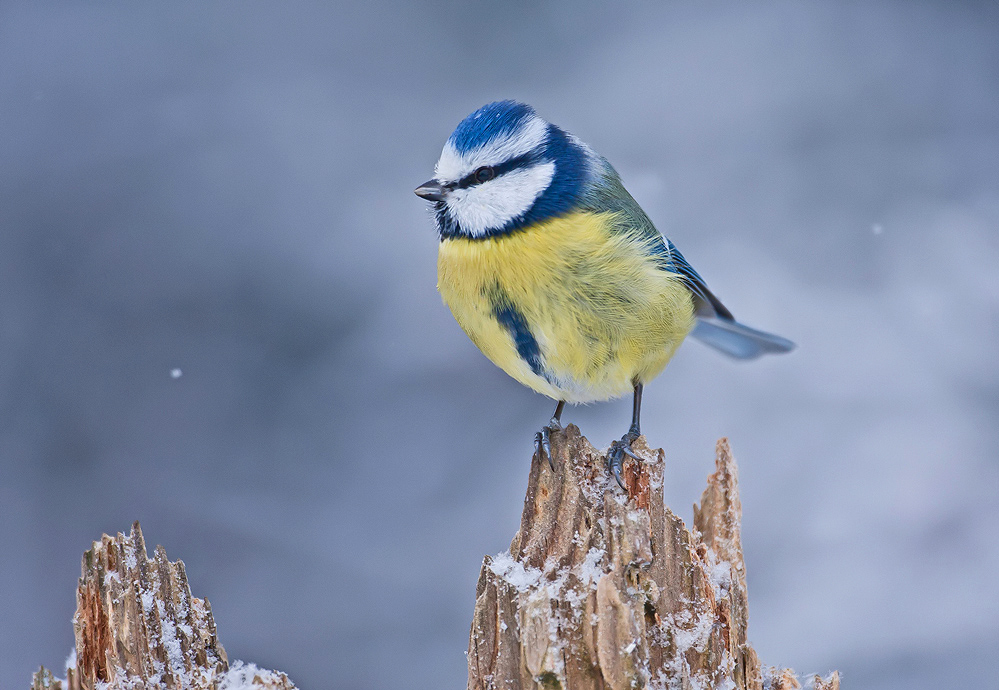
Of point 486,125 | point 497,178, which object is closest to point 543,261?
point 497,178

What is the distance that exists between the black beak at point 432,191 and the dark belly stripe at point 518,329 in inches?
10.3

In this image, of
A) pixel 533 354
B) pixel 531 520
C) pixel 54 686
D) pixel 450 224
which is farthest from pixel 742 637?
pixel 54 686

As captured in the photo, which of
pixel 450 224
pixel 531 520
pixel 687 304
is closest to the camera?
pixel 531 520

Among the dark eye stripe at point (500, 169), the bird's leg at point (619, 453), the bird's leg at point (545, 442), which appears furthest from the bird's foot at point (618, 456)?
the dark eye stripe at point (500, 169)

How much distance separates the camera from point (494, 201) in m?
1.77

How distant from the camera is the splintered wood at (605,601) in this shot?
4.85ft

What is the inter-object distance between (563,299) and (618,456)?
353mm

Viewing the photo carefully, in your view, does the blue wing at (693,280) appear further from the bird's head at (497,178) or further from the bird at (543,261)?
the bird's head at (497,178)

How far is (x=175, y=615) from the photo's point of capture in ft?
5.20

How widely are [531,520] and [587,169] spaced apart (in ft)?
2.65

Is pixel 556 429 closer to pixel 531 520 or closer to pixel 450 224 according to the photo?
pixel 531 520

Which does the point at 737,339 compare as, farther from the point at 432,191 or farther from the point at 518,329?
the point at 432,191

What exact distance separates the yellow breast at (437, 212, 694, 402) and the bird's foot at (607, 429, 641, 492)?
0.53ft

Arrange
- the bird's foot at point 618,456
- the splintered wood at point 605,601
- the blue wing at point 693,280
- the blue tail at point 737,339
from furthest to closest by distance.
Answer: the blue tail at point 737,339
the blue wing at point 693,280
the bird's foot at point 618,456
the splintered wood at point 605,601
